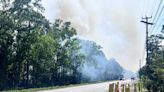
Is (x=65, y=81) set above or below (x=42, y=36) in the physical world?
below

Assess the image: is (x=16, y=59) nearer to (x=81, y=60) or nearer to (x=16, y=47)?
(x=16, y=47)

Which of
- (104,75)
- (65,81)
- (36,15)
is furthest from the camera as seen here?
(104,75)

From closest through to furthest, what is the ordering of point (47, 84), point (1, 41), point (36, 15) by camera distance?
point (1, 41)
point (36, 15)
point (47, 84)

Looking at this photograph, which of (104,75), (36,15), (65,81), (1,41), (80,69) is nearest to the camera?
(1,41)

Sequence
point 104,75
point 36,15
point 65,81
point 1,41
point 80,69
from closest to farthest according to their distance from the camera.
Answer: point 1,41 < point 36,15 < point 65,81 < point 80,69 < point 104,75

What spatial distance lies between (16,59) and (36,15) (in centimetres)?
837

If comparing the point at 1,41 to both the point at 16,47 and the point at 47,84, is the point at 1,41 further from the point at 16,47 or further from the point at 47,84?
the point at 47,84

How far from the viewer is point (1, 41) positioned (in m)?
65.9

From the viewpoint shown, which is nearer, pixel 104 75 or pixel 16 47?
pixel 16 47

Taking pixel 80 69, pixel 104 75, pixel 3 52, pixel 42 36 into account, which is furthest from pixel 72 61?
pixel 104 75

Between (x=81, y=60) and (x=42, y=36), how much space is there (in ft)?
97.8

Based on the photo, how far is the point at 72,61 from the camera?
97.8 m

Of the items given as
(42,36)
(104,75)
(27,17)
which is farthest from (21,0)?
(104,75)

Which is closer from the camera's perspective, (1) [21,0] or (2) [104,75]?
(1) [21,0]
